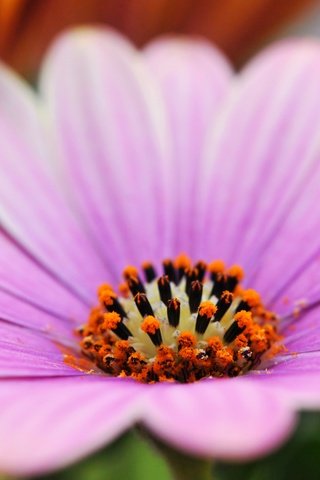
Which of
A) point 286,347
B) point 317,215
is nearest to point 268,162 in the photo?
point 317,215

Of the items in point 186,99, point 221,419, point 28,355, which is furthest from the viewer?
point 186,99

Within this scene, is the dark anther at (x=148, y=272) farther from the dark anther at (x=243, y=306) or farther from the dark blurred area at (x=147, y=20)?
the dark blurred area at (x=147, y=20)

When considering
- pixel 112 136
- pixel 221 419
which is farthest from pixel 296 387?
pixel 112 136

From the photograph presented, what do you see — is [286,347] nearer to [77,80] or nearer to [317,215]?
[317,215]

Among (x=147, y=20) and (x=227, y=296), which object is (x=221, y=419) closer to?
(x=227, y=296)

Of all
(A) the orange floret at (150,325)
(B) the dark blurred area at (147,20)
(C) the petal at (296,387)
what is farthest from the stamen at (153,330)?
(B) the dark blurred area at (147,20)

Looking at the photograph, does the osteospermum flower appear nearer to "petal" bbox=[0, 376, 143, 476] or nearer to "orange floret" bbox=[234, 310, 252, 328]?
"orange floret" bbox=[234, 310, 252, 328]

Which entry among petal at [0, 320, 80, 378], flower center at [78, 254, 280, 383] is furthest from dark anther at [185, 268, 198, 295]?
petal at [0, 320, 80, 378]
